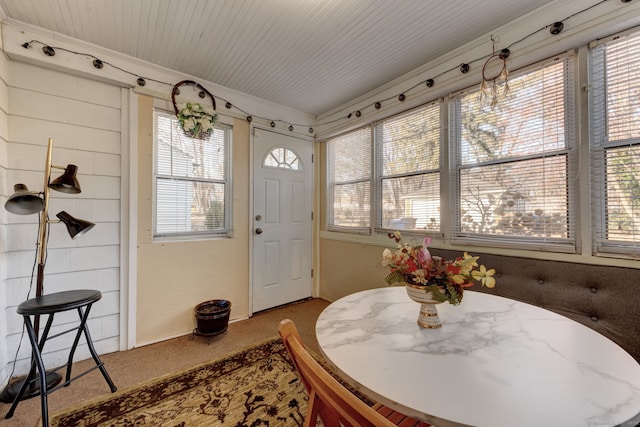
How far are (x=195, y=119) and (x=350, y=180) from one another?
71.0 inches

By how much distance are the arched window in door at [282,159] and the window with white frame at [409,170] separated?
1.08 m

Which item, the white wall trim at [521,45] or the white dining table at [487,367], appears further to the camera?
the white wall trim at [521,45]

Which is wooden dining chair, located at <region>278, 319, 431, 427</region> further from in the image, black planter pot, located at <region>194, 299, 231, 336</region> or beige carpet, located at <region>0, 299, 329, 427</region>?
black planter pot, located at <region>194, 299, 231, 336</region>

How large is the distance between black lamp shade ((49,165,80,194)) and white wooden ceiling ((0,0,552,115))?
109 centimetres

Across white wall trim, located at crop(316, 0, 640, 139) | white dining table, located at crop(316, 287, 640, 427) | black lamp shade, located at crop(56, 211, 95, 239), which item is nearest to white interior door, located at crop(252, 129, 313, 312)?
white wall trim, located at crop(316, 0, 640, 139)

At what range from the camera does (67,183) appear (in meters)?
1.61

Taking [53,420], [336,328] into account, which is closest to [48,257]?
[53,420]

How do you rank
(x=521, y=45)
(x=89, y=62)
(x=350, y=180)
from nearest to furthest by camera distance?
(x=521, y=45), (x=89, y=62), (x=350, y=180)

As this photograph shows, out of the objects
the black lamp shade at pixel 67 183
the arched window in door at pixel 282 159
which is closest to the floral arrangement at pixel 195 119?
the arched window in door at pixel 282 159

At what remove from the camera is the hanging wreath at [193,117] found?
2299 mm

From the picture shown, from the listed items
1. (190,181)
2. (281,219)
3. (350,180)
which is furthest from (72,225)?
(350,180)

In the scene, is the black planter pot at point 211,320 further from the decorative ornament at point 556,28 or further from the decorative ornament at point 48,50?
the decorative ornament at point 556,28

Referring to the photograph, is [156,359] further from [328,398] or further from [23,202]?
[328,398]

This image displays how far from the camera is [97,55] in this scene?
2037mm
